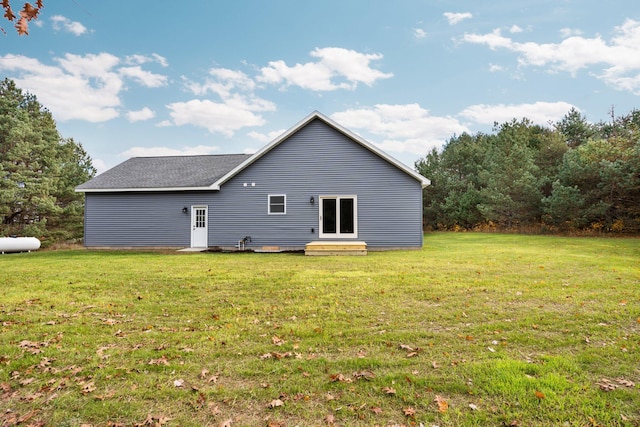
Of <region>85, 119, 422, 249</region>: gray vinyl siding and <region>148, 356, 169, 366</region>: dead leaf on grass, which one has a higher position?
<region>85, 119, 422, 249</region>: gray vinyl siding

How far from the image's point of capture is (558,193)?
2238 cm

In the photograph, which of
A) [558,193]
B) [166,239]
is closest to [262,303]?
[166,239]

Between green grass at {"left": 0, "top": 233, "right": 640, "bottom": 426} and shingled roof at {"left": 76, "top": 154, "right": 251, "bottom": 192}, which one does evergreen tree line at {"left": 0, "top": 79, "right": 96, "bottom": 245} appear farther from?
green grass at {"left": 0, "top": 233, "right": 640, "bottom": 426}

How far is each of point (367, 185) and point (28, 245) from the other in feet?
57.7

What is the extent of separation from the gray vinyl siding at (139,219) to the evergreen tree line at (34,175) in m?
10.9

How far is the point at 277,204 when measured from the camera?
1592cm

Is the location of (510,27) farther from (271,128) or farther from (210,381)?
(210,381)

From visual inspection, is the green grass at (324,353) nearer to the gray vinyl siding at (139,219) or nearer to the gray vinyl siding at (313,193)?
the gray vinyl siding at (313,193)

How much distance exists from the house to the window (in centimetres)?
5

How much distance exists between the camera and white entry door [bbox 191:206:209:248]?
53.5ft

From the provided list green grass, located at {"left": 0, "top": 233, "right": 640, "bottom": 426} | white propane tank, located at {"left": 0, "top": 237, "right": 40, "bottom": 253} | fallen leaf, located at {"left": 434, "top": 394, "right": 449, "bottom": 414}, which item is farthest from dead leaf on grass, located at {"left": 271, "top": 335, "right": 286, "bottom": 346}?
white propane tank, located at {"left": 0, "top": 237, "right": 40, "bottom": 253}

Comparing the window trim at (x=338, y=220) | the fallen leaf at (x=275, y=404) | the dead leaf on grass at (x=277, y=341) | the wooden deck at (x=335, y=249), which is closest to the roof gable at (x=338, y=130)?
the window trim at (x=338, y=220)

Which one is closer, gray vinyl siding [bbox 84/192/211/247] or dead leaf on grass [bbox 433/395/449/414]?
dead leaf on grass [bbox 433/395/449/414]

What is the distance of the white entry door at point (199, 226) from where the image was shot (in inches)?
642
